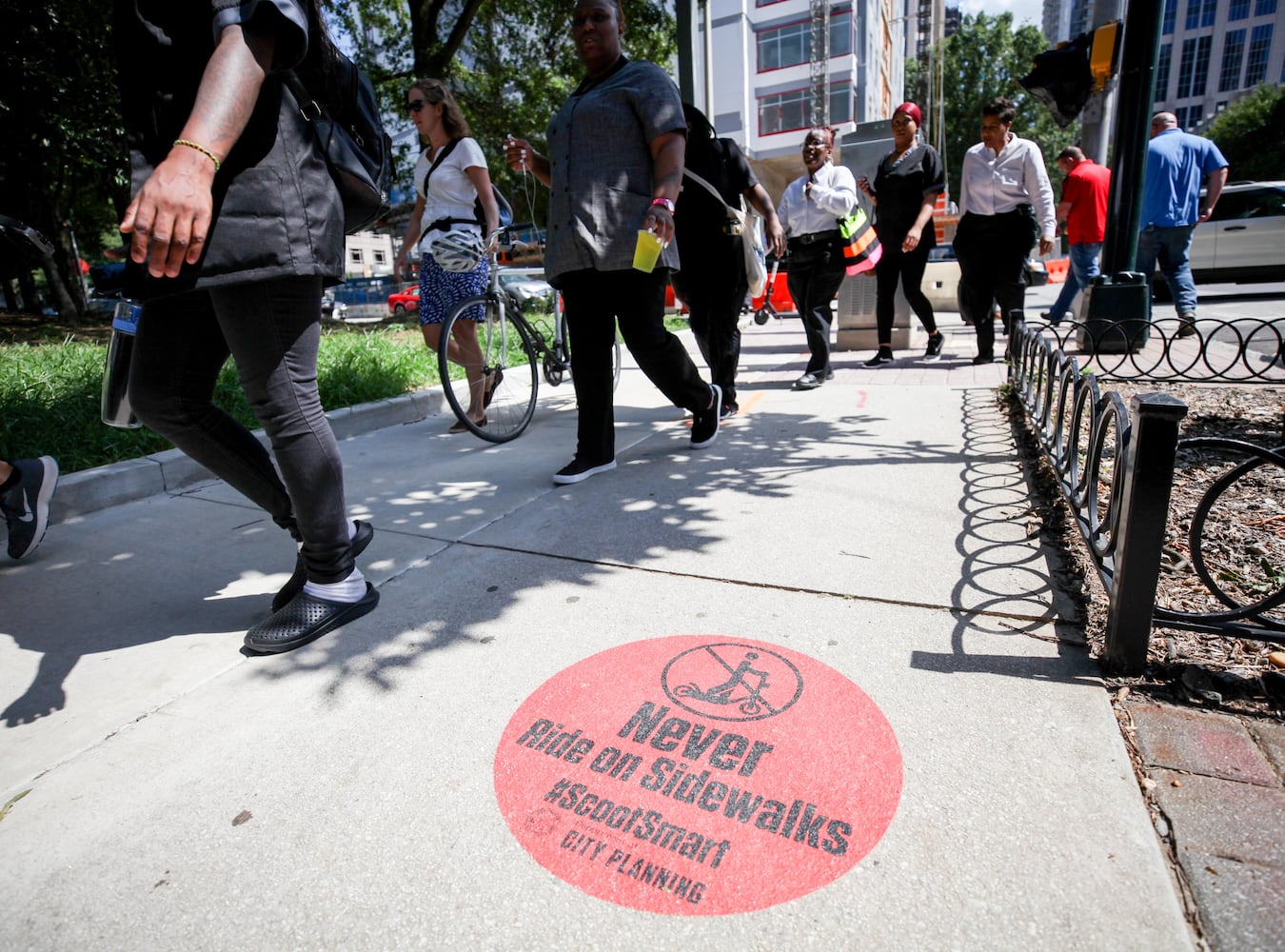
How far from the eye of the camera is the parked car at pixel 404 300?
22.9 metres

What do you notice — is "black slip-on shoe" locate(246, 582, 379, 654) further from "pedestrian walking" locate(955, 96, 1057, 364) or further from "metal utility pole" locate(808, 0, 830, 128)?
"metal utility pole" locate(808, 0, 830, 128)

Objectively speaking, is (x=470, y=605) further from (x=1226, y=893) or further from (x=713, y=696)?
(x=1226, y=893)

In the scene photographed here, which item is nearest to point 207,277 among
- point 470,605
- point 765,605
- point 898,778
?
point 470,605

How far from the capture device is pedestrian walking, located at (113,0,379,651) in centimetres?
173

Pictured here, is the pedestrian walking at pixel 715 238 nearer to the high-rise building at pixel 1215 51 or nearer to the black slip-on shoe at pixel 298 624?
the black slip-on shoe at pixel 298 624

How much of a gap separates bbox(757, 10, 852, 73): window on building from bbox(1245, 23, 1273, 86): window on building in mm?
61510

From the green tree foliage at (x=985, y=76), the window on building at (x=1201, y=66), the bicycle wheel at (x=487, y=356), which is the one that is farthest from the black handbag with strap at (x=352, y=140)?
the window on building at (x=1201, y=66)

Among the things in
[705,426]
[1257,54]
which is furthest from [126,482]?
[1257,54]

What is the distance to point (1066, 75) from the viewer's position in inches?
253

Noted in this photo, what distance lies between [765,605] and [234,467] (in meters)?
1.74

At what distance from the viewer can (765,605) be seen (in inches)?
94.1

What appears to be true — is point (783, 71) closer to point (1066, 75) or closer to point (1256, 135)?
point (1256, 135)

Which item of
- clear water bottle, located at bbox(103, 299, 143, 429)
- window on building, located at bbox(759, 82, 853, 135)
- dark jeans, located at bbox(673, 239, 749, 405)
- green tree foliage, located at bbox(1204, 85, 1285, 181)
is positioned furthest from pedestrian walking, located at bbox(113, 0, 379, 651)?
green tree foliage, located at bbox(1204, 85, 1285, 181)

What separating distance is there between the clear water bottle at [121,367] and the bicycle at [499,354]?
200cm
